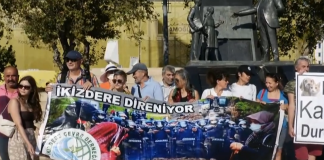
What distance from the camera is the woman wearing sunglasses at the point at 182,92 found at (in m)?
9.61

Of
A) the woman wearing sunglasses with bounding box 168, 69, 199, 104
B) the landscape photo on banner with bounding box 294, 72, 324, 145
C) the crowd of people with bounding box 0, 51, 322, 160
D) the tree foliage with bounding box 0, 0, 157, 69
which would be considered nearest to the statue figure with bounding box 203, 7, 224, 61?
the crowd of people with bounding box 0, 51, 322, 160

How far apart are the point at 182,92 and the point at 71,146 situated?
1645 millimetres

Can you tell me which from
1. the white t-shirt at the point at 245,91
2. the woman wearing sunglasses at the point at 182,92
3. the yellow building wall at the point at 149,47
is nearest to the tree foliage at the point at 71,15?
the yellow building wall at the point at 149,47

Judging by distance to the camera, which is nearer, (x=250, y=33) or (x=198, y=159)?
(x=198, y=159)

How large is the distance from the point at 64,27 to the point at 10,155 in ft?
54.1

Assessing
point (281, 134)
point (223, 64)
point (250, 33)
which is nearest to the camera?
point (281, 134)

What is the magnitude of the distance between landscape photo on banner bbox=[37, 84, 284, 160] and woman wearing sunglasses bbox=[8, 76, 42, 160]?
0.82 ft

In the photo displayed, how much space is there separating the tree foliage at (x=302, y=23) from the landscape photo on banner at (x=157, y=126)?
1958 centimetres

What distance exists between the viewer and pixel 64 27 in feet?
82.0

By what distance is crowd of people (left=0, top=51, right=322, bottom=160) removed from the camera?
28.3ft

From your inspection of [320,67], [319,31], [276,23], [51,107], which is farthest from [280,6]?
[319,31]

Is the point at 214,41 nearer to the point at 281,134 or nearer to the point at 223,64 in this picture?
the point at 223,64

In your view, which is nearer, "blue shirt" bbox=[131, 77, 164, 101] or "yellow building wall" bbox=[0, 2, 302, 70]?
"blue shirt" bbox=[131, 77, 164, 101]

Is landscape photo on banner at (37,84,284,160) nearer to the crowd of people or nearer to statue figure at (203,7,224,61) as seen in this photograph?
the crowd of people
